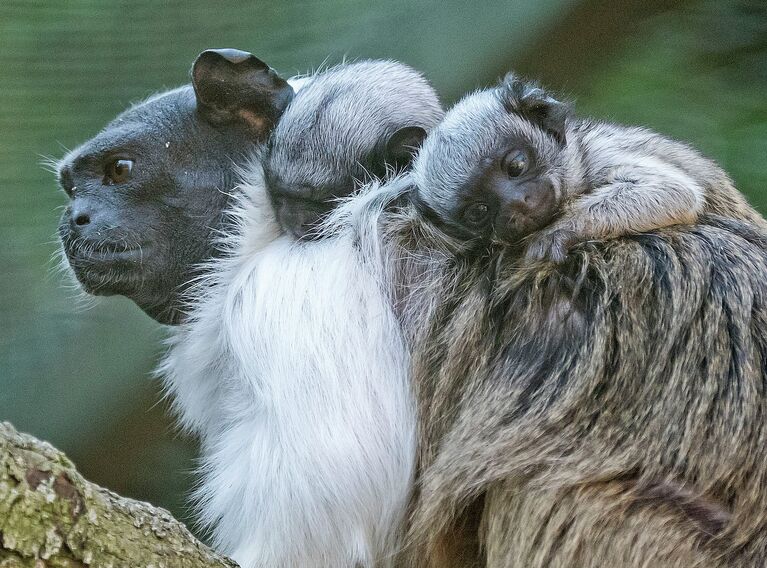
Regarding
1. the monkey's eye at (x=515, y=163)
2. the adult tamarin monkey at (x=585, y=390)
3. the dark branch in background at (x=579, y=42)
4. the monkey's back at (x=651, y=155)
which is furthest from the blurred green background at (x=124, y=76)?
the adult tamarin monkey at (x=585, y=390)

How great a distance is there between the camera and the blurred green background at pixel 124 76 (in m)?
2.77

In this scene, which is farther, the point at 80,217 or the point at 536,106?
the point at 80,217

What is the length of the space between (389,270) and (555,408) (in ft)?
1.61

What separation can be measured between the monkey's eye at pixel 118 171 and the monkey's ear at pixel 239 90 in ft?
0.76

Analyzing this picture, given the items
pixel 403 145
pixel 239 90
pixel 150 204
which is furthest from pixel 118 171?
pixel 403 145

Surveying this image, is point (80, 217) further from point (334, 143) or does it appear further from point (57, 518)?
→ point (57, 518)

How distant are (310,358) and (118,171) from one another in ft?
2.69

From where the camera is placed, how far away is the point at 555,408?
2.10 metres

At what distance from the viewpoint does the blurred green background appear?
277 centimetres

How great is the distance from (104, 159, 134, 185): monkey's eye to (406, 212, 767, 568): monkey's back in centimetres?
96

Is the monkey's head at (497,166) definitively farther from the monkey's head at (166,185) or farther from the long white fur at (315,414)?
the monkey's head at (166,185)

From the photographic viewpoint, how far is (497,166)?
2385 millimetres

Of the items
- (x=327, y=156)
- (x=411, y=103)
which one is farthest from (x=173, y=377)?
(x=411, y=103)

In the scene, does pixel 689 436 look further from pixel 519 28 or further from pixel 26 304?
pixel 26 304
